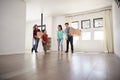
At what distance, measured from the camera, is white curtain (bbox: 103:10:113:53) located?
18.8 feet

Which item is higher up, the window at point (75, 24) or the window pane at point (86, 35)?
the window at point (75, 24)

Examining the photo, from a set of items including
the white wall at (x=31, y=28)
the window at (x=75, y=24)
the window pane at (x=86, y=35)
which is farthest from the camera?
the white wall at (x=31, y=28)

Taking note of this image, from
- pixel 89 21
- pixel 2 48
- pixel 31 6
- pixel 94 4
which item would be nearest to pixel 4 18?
pixel 2 48

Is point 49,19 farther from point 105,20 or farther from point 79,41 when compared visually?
point 105,20

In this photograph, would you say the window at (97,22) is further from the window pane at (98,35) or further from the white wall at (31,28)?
the white wall at (31,28)

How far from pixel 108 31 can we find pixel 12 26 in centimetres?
442

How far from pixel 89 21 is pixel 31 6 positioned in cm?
320

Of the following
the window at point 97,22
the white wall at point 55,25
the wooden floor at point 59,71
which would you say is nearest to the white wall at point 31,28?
the white wall at point 55,25

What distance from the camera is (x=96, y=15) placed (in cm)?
632

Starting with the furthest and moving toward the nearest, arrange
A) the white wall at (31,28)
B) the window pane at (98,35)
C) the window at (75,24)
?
the white wall at (31,28) → the window at (75,24) → the window pane at (98,35)

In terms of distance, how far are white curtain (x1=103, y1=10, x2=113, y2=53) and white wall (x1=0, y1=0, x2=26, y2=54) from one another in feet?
13.0

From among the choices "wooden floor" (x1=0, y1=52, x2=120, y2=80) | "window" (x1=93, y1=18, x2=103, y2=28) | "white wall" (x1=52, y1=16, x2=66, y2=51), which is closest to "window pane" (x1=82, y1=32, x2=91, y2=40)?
"window" (x1=93, y1=18, x2=103, y2=28)

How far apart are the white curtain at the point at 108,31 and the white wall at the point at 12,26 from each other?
3.95 meters

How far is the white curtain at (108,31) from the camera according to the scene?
573 centimetres
